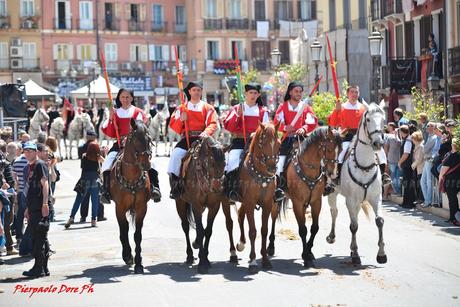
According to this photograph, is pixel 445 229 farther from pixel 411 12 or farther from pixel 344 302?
pixel 411 12

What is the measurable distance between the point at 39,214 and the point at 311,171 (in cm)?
407

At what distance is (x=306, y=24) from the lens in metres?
69.1

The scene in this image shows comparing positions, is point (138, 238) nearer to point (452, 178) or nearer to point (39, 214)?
point (39, 214)

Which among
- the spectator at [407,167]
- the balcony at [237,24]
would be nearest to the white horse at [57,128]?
the spectator at [407,167]

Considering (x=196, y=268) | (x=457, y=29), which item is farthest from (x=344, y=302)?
(x=457, y=29)

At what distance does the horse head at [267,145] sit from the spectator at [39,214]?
3118mm

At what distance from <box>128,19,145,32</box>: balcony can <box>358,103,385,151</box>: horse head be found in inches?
2594

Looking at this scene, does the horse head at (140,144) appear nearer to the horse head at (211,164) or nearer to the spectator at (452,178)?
the horse head at (211,164)

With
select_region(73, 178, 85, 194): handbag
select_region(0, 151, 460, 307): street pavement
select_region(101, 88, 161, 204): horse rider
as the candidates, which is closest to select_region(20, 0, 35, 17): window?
select_region(73, 178, 85, 194): handbag

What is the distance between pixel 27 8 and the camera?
250 feet

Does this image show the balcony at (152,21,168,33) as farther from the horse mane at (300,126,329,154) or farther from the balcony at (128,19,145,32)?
the horse mane at (300,126,329,154)

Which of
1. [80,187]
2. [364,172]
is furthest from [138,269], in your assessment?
[80,187]

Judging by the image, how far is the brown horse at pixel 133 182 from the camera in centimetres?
1423

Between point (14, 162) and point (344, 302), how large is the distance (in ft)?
26.6
